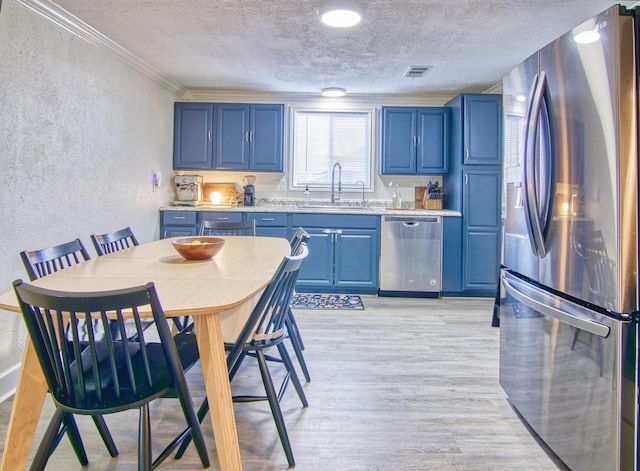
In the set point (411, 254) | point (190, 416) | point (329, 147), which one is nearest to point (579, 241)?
point (190, 416)

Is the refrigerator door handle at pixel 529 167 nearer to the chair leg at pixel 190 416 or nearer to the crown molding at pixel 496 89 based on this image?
the chair leg at pixel 190 416

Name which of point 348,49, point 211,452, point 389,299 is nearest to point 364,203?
point 389,299

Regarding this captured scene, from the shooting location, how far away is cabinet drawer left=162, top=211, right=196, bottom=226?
Result: 4309 mm

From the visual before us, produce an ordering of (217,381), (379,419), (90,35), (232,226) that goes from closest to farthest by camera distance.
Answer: (217,381)
(379,419)
(90,35)
(232,226)

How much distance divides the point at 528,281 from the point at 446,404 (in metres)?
0.80

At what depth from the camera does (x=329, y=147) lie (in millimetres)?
4980

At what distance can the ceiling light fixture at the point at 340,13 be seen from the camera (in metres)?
2.43

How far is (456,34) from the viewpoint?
9.71ft

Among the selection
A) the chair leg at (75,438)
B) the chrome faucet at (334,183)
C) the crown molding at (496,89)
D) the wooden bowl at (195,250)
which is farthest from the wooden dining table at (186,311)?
the crown molding at (496,89)

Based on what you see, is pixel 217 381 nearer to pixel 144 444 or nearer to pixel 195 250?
pixel 144 444

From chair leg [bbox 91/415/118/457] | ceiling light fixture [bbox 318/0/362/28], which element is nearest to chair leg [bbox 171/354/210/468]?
chair leg [bbox 91/415/118/457]

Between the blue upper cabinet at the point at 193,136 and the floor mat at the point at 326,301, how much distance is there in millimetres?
1899

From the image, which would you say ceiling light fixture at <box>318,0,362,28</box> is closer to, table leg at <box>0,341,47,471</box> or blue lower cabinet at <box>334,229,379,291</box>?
blue lower cabinet at <box>334,229,379,291</box>

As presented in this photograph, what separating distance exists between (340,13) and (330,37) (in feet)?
1.73
